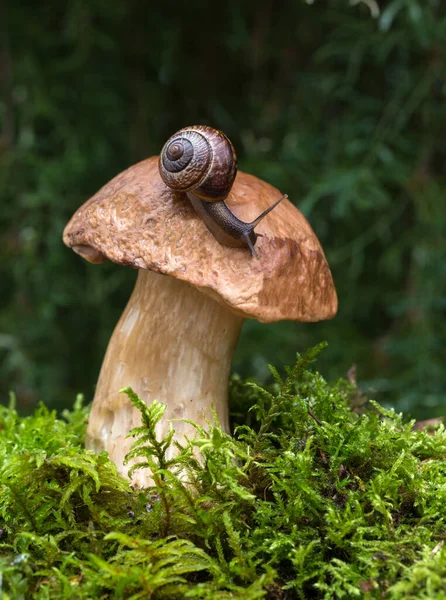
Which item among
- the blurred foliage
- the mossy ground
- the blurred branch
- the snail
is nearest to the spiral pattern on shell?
the snail

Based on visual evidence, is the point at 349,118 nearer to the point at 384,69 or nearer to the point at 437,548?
the point at 384,69

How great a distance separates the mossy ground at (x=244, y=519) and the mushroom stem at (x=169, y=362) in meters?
0.16

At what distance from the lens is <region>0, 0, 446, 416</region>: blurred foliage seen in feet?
9.12

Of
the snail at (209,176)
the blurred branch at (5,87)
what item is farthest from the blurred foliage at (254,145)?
the snail at (209,176)

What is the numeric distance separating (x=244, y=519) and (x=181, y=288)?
58cm

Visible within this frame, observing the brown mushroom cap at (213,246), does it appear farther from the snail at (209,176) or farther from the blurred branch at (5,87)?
the blurred branch at (5,87)

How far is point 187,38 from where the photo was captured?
310cm

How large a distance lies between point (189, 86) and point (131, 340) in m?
2.14

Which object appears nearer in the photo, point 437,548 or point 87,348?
point 437,548

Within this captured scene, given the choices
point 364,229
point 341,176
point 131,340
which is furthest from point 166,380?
point 364,229

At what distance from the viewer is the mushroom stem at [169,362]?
1.46m

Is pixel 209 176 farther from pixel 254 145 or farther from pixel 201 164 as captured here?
pixel 254 145

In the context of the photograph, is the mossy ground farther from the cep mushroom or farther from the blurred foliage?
the blurred foliage

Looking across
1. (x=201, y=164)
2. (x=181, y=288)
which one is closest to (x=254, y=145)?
(x=181, y=288)
